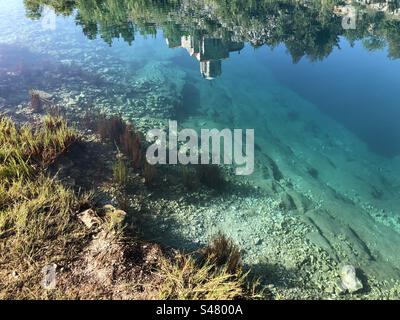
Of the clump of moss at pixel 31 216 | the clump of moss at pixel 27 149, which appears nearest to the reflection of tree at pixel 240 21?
the clump of moss at pixel 27 149

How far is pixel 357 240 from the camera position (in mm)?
8297

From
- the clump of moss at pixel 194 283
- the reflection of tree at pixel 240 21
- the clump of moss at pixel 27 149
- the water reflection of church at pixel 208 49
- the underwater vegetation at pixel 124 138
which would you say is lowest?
the clump of moss at pixel 194 283

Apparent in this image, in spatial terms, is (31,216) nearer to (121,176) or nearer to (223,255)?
(121,176)

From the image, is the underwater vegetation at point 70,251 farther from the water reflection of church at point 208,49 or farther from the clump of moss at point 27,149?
the water reflection of church at point 208,49

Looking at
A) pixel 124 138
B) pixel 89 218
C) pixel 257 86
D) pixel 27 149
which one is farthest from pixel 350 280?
pixel 257 86

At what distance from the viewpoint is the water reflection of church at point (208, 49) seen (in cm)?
1734

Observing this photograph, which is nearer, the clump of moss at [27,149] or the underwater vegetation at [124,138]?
the clump of moss at [27,149]

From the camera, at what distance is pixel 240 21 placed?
23.4 meters

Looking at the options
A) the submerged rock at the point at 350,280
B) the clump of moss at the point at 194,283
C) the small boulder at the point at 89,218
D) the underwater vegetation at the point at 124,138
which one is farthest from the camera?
the underwater vegetation at the point at 124,138

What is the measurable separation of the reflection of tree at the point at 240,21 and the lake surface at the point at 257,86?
115 millimetres

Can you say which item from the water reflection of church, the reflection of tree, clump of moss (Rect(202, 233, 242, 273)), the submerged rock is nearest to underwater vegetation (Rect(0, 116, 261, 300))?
clump of moss (Rect(202, 233, 242, 273))

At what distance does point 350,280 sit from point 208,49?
47.2ft

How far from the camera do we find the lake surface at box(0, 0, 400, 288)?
905cm

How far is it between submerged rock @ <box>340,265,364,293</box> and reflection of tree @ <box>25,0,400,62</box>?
15.7 metres
